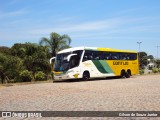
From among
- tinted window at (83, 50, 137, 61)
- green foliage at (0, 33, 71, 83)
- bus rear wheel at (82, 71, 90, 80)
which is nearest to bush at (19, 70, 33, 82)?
green foliage at (0, 33, 71, 83)

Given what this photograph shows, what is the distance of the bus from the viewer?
27531 mm

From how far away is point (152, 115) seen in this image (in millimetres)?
9367

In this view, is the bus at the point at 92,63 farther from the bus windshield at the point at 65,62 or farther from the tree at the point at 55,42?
the tree at the point at 55,42

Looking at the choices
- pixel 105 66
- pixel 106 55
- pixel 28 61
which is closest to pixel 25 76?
pixel 28 61

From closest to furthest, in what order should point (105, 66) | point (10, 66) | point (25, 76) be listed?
point (105, 66), point (10, 66), point (25, 76)

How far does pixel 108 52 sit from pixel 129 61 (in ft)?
14.9

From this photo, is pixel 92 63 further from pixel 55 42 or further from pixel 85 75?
pixel 55 42

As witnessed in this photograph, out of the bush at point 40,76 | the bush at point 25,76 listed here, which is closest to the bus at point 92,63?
the bush at point 25,76

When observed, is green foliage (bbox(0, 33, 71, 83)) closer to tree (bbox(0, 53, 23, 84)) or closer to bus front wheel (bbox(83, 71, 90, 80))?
tree (bbox(0, 53, 23, 84))

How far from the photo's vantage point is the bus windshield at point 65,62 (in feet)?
89.9

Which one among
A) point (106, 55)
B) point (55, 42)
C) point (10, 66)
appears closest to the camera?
point (106, 55)

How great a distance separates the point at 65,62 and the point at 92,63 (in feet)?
11.1

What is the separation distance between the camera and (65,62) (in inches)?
1081

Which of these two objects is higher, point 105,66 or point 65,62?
point 65,62
